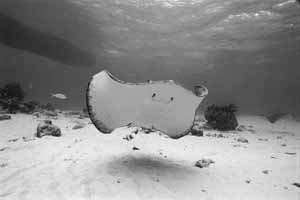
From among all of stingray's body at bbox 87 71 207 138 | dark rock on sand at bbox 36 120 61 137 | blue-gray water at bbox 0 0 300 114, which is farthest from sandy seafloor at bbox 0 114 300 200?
blue-gray water at bbox 0 0 300 114

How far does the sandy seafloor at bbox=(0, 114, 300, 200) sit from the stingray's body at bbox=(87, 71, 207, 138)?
84 cm

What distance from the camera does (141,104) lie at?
9.87ft

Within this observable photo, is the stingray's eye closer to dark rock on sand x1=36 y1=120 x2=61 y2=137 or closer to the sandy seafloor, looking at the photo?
the sandy seafloor

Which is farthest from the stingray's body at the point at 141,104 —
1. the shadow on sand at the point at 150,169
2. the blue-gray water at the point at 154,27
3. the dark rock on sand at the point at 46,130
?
the blue-gray water at the point at 154,27

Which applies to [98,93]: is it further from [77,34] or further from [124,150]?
[77,34]

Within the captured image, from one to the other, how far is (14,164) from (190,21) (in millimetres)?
18280

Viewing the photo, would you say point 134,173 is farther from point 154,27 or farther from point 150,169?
point 154,27

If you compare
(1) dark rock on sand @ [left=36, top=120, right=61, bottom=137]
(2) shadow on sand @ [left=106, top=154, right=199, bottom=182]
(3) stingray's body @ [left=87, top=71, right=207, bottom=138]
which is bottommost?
(2) shadow on sand @ [left=106, top=154, right=199, bottom=182]

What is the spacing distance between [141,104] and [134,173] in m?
1.24

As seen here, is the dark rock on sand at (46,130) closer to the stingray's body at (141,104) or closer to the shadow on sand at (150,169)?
the shadow on sand at (150,169)

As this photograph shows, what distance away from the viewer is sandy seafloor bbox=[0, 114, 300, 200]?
8.39ft

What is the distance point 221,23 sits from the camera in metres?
17.4

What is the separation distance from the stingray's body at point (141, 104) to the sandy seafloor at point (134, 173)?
0.84 metres

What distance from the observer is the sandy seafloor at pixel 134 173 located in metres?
2.56
